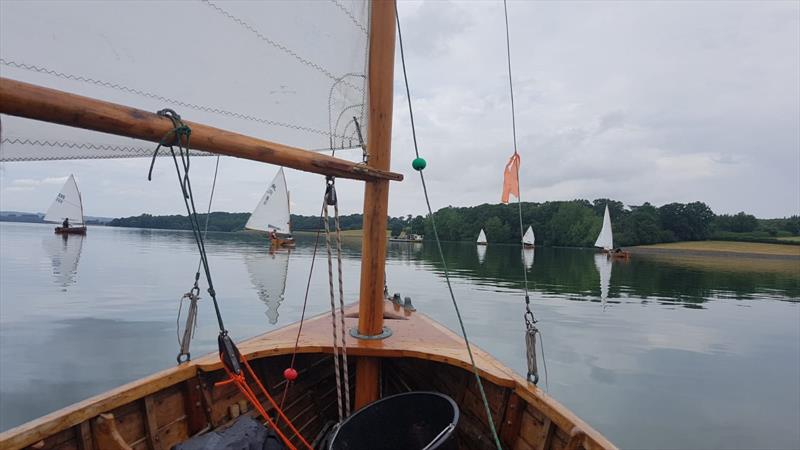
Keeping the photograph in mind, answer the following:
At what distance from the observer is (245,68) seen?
3.20 metres

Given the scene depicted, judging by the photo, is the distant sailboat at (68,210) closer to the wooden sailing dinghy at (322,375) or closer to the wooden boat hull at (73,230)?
the wooden boat hull at (73,230)

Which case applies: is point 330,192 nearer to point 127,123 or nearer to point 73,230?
point 127,123

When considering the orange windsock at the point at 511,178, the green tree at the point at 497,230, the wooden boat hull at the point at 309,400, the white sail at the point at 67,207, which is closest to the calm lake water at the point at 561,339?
the wooden boat hull at the point at 309,400

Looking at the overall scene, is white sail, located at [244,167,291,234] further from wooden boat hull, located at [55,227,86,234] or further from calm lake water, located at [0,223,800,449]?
wooden boat hull, located at [55,227,86,234]

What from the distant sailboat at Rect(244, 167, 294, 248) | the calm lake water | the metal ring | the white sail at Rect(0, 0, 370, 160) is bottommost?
the calm lake water

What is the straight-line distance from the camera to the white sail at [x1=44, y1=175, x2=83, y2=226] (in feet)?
160

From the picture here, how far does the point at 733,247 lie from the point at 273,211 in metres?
74.9

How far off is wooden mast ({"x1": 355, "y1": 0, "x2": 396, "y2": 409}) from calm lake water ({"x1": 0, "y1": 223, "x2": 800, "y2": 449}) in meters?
4.95

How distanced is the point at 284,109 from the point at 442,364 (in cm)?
283

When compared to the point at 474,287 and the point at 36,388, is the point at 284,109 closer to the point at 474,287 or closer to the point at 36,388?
the point at 36,388

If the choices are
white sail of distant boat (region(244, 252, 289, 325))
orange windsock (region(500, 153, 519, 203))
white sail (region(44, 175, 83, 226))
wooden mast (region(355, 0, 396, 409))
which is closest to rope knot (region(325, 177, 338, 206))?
wooden mast (region(355, 0, 396, 409))

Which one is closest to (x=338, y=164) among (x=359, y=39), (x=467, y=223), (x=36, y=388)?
(x=359, y=39)

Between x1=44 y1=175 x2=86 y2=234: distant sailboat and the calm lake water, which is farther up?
x1=44 y1=175 x2=86 y2=234: distant sailboat

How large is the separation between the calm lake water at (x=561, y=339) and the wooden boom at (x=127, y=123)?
6572 millimetres
